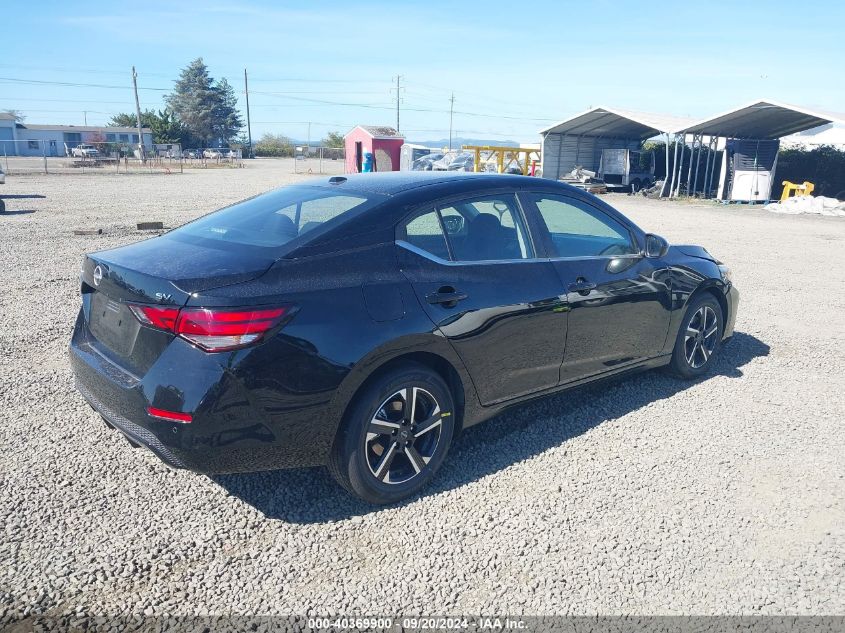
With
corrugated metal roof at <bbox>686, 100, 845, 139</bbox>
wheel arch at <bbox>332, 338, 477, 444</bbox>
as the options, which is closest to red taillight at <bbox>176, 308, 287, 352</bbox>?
wheel arch at <bbox>332, 338, 477, 444</bbox>

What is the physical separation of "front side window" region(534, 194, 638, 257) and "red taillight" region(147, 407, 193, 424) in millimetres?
2438

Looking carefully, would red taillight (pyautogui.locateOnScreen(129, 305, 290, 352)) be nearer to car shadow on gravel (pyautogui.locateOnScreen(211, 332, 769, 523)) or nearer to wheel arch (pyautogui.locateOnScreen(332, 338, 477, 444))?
wheel arch (pyautogui.locateOnScreen(332, 338, 477, 444))

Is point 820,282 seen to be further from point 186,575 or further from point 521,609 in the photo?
point 186,575

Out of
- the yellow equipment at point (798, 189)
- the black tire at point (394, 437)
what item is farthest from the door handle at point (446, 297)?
the yellow equipment at point (798, 189)

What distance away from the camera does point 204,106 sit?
95.9 meters

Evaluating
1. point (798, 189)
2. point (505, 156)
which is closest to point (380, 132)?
point (505, 156)

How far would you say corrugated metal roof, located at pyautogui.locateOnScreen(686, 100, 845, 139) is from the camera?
23.7 meters

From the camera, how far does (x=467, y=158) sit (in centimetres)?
4191

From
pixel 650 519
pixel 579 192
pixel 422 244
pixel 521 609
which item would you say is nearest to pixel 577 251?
pixel 579 192

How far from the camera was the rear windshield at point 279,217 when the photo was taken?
349 centimetres

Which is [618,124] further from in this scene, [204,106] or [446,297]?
[204,106]

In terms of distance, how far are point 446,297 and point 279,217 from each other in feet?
3.49

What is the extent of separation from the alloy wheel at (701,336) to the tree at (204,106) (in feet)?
327

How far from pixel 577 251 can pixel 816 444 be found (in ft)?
6.49
